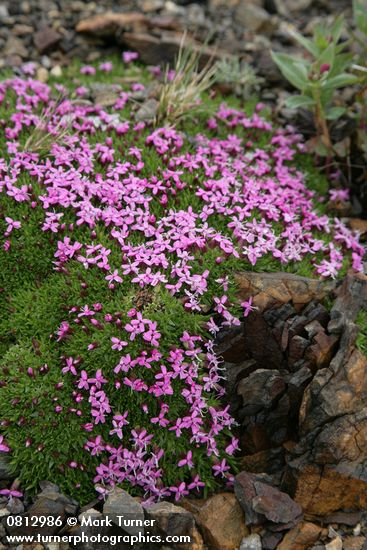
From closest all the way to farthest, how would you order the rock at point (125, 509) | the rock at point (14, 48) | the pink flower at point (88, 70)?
the rock at point (125, 509) < the pink flower at point (88, 70) < the rock at point (14, 48)

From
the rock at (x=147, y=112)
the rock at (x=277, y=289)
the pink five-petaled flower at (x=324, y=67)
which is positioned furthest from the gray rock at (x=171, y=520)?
the pink five-petaled flower at (x=324, y=67)

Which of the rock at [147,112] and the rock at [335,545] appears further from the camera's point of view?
the rock at [147,112]

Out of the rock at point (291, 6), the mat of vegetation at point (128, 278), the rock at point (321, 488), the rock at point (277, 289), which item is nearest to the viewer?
the rock at point (321, 488)

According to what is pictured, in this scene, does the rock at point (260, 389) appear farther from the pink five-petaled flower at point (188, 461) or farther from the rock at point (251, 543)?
the rock at point (251, 543)

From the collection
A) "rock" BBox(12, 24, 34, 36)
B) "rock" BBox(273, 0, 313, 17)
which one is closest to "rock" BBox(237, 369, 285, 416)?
"rock" BBox(12, 24, 34, 36)

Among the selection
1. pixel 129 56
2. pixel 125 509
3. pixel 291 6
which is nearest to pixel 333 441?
pixel 125 509

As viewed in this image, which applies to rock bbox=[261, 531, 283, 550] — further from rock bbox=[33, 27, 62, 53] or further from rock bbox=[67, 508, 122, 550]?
rock bbox=[33, 27, 62, 53]

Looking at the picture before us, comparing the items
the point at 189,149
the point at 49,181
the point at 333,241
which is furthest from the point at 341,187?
the point at 49,181
